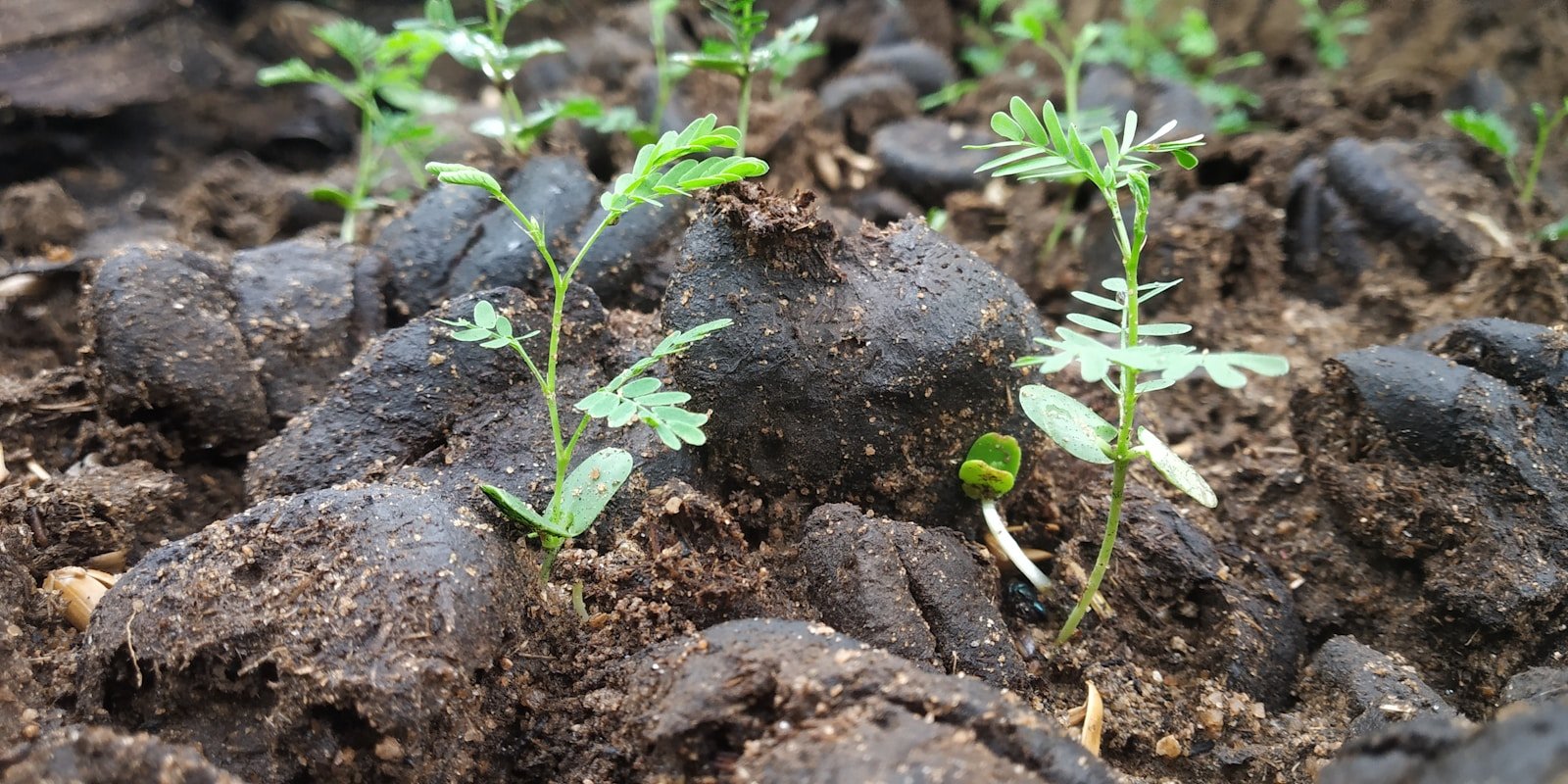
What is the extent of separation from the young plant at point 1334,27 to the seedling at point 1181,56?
22cm

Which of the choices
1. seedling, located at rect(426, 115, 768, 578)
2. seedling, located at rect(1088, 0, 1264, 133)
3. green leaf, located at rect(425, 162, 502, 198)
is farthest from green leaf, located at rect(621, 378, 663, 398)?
seedling, located at rect(1088, 0, 1264, 133)

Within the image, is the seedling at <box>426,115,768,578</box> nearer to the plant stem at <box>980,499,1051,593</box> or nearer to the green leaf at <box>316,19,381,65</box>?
the plant stem at <box>980,499,1051,593</box>

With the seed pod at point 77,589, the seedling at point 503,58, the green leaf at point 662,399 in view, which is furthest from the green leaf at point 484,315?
the seedling at point 503,58

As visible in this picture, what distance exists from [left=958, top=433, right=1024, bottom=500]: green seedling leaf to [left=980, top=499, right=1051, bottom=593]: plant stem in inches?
1.4

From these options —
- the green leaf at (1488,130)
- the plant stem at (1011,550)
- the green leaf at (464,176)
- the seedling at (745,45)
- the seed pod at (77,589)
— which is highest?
the green leaf at (464,176)

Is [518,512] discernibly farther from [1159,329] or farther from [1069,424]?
[1159,329]

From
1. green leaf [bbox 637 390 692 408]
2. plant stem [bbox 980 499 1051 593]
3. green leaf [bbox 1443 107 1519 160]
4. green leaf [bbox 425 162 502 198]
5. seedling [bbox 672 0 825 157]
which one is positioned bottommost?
plant stem [bbox 980 499 1051 593]

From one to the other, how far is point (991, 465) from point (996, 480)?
32 millimetres

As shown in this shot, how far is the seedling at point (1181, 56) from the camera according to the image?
3010 mm

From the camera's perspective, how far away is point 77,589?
1.41m

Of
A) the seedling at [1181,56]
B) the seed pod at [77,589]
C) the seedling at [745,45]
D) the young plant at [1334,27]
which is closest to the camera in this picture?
the seed pod at [77,589]

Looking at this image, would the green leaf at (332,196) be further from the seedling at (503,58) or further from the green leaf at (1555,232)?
the green leaf at (1555,232)

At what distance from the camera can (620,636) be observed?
129 cm

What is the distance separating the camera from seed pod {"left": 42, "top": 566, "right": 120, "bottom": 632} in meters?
1.38
